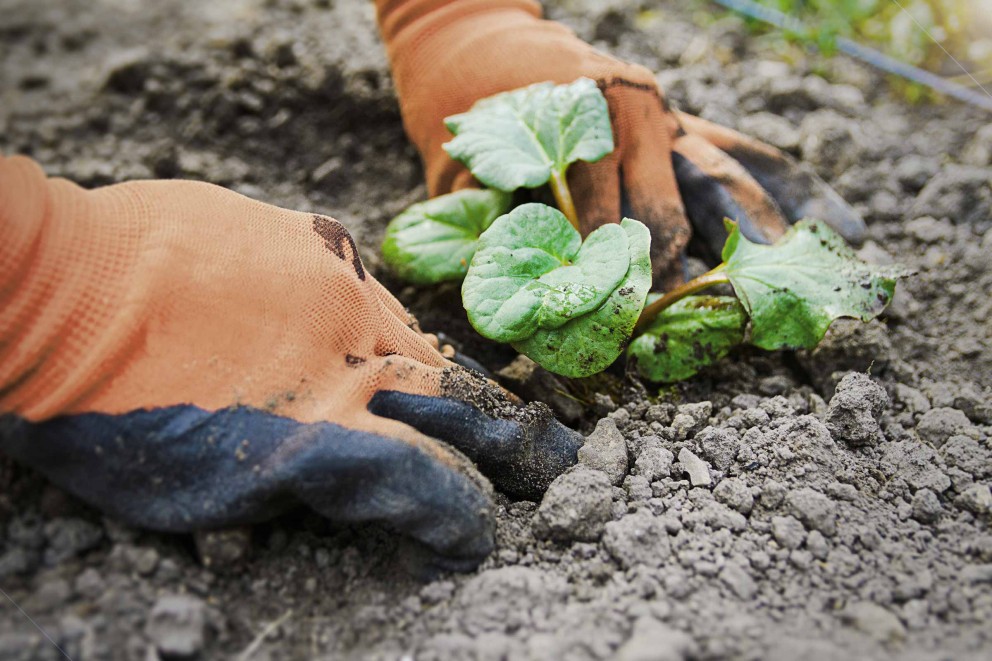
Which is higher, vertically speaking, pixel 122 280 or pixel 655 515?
pixel 122 280

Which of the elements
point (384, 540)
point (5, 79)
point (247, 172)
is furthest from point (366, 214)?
point (5, 79)

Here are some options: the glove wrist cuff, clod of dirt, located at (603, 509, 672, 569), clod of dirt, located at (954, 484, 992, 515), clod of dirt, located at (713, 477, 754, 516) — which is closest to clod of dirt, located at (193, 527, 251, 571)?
clod of dirt, located at (603, 509, 672, 569)

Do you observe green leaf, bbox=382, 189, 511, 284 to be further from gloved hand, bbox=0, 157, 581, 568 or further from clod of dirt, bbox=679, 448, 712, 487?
clod of dirt, bbox=679, 448, 712, 487

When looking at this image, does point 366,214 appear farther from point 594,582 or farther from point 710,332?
point 594,582

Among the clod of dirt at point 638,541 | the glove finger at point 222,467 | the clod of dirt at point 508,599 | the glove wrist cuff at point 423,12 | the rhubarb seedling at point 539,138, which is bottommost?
the clod of dirt at point 508,599

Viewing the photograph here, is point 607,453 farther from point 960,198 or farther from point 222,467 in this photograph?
point 960,198

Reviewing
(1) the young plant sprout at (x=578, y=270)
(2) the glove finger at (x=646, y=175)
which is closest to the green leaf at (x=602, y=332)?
(1) the young plant sprout at (x=578, y=270)

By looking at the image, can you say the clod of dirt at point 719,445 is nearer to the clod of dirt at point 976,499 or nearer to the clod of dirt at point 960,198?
the clod of dirt at point 976,499
